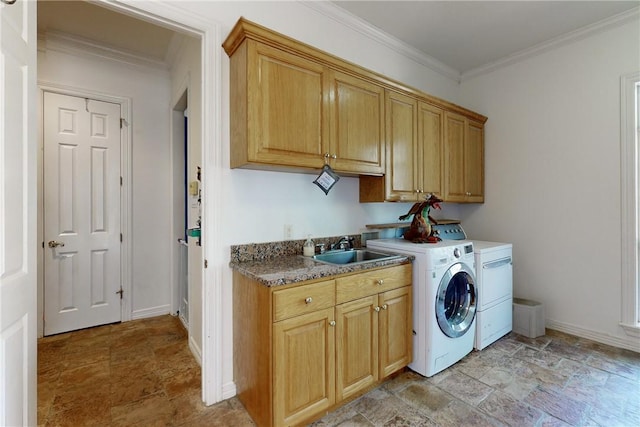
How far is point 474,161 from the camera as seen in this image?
3232 millimetres

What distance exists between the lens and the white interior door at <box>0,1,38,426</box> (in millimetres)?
985

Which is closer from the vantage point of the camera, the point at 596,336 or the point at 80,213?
the point at 596,336

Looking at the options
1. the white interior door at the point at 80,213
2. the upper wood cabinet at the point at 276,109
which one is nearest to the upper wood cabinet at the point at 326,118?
the upper wood cabinet at the point at 276,109

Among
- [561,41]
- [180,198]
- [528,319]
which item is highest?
[561,41]

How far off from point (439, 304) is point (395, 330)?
1.28 ft

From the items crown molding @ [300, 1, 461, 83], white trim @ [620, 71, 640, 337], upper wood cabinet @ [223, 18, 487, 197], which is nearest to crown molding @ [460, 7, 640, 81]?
crown molding @ [300, 1, 461, 83]

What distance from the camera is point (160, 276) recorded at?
11.0 ft

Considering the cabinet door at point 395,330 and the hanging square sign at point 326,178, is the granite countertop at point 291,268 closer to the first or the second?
the cabinet door at point 395,330

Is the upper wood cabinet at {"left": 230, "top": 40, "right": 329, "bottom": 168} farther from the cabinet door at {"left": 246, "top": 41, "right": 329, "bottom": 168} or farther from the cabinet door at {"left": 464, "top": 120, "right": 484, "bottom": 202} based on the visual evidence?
the cabinet door at {"left": 464, "top": 120, "right": 484, "bottom": 202}

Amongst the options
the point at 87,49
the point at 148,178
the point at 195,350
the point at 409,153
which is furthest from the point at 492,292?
the point at 87,49

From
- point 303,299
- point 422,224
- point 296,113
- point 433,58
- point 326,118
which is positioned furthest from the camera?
point 433,58

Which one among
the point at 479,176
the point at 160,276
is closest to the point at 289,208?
the point at 160,276

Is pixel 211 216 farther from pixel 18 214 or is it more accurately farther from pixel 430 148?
pixel 430 148

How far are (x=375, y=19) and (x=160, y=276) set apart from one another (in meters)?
3.52
